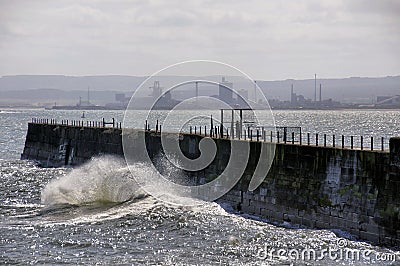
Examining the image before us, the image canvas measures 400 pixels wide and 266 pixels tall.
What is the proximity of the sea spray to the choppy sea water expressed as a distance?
6 centimetres

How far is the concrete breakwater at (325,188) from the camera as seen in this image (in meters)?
24.9

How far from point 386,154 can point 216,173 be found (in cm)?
1167

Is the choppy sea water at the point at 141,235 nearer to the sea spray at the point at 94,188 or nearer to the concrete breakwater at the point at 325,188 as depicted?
the sea spray at the point at 94,188

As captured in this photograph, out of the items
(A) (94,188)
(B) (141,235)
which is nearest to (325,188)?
(B) (141,235)

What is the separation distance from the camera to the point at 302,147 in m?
29.7

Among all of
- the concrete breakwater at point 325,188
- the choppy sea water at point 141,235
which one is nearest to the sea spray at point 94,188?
the choppy sea water at point 141,235

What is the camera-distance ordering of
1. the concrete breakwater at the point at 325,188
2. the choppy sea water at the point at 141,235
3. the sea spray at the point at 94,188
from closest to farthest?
the choppy sea water at the point at 141,235 < the concrete breakwater at the point at 325,188 < the sea spray at the point at 94,188

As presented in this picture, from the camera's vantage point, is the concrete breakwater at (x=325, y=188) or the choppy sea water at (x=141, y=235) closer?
the choppy sea water at (x=141, y=235)

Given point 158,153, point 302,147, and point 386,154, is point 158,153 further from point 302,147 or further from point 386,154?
point 386,154

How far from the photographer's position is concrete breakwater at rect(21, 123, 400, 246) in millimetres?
24906

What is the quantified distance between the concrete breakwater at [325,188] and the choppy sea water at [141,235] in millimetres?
642

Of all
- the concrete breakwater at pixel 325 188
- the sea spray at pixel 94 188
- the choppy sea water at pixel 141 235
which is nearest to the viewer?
the choppy sea water at pixel 141 235

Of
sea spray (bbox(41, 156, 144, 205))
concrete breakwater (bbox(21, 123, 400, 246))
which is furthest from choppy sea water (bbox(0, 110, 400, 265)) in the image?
concrete breakwater (bbox(21, 123, 400, 246))

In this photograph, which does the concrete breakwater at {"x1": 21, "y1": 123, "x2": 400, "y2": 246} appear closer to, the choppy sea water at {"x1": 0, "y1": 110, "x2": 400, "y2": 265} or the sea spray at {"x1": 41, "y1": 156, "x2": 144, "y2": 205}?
the choppy sea water at {"x1": 0, "y1": 110, "x2": 400, "y2": 265}
